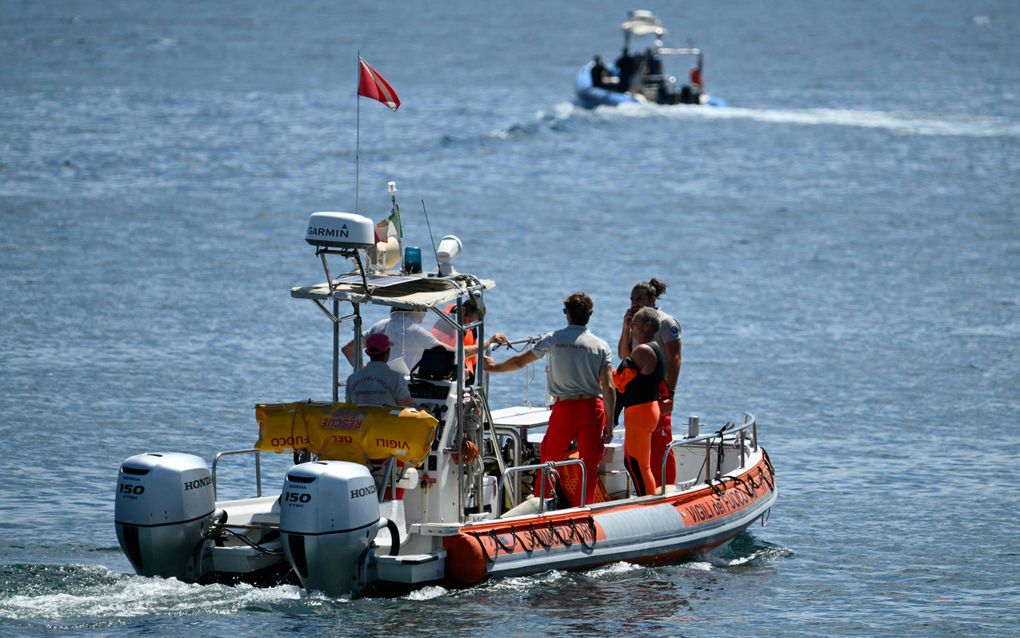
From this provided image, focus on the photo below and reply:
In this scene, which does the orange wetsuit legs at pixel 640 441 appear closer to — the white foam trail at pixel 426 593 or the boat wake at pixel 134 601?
the white foam trail at pixel 426 593

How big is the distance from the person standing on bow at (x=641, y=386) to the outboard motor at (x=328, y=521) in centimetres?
232

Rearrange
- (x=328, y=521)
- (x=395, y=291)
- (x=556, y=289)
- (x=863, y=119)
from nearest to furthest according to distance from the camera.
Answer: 1. (x=328, y=521)
2. (x=395, y=291)
3. (x=556, y=289)
4. (x=863, y=119)

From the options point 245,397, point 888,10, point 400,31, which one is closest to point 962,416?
point 245,397

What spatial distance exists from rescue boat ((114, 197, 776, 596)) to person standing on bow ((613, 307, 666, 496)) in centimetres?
26

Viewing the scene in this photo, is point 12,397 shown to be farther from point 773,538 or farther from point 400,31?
point 400,31

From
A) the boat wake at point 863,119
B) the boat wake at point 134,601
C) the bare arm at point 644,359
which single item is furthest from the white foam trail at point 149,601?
the boat wake at point 863,119

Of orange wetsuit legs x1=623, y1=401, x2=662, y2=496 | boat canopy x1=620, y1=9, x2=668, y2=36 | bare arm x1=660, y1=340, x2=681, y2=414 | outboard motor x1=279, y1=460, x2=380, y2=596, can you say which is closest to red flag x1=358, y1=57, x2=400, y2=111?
bare arm x1=660, y1=340, x2=681, y2=414

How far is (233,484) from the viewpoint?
51.0ft

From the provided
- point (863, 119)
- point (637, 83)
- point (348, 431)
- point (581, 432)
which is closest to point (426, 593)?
point (348, 431)

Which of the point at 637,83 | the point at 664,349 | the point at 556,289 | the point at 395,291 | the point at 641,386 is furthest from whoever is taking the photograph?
the point at 637,83

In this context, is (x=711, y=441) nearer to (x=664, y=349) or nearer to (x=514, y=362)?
(x=664, y=349)

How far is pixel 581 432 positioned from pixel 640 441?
0.50 meters

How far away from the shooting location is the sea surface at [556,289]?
1218cm

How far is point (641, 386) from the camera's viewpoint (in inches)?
470
